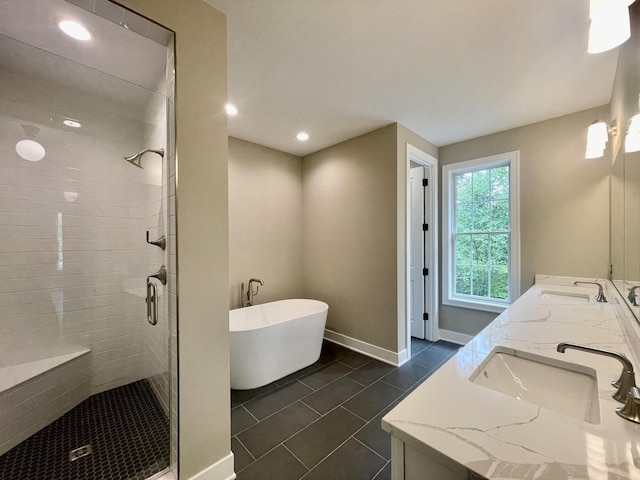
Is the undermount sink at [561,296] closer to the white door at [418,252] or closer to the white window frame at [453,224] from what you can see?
the white window frame at [453,224]

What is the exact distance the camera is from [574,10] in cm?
140

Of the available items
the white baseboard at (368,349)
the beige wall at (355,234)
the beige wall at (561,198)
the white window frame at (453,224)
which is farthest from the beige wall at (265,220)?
the beige wall at (561,198)

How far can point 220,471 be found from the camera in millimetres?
1403

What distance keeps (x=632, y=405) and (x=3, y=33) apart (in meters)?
3.33

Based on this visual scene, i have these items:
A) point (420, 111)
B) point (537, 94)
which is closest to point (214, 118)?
point (420, 111)

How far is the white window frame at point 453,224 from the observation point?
2.84 meters

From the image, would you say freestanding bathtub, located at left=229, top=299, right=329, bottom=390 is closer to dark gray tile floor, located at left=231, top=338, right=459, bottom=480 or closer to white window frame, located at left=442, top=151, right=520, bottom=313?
dark gray tile floor, located at left=231, top=338, right=459, bottom=480

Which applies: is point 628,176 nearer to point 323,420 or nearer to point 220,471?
point 323,420

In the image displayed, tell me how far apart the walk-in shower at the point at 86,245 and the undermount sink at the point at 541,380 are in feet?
4.95

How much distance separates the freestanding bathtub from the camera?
2.28 meters

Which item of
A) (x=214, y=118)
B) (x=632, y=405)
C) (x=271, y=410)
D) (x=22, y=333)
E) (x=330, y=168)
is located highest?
(x=330, y=168)

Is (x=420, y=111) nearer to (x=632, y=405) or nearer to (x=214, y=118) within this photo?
(x=214, y=118)

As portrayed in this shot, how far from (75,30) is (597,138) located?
12.2 ft

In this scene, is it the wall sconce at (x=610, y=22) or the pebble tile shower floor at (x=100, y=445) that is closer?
the wall sconce at (x=610, y=22)
